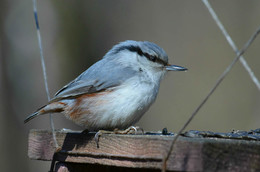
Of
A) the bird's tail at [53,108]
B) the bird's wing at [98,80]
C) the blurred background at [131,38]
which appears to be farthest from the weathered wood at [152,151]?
the blurred background at [131,38]

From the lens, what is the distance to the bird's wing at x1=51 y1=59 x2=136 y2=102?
3566 millimetres

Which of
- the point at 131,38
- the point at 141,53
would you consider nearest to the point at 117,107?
the point at 141,53

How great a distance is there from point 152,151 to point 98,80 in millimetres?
1326

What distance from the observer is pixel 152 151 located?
2.46m

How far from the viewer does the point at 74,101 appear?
3.64m

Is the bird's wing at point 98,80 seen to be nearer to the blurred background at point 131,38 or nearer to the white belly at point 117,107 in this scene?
the white belly at point 117,107

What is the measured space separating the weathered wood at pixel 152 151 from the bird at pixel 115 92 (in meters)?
0.35

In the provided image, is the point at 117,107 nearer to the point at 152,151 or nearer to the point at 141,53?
the point at 141,53

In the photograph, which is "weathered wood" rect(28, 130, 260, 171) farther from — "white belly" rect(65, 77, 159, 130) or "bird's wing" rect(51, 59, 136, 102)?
"bird's wing" rect(51, 59, 136, 102)

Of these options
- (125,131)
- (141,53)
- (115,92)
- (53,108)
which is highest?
(141,53)

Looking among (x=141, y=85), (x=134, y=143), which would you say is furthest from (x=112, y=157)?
(x=141, y=85)

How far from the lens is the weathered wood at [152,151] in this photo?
2.22 metres

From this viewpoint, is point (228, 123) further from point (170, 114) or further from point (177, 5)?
point (177, 5)

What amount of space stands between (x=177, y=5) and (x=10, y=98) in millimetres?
4433
